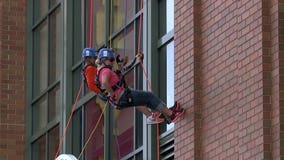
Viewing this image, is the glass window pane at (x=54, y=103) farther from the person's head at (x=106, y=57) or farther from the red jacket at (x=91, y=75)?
the person's head at (x=106, y=57)

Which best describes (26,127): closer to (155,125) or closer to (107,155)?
(107,155)

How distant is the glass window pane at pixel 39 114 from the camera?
23.3m

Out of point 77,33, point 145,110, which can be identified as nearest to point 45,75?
point 77,33

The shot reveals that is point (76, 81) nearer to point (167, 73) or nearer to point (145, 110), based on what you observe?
point (167, 73)

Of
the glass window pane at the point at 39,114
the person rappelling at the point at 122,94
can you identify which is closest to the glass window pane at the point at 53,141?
the glass window pane at the point at 39,114

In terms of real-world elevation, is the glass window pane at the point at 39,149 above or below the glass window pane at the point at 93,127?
above

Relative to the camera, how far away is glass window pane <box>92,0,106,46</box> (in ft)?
67.6

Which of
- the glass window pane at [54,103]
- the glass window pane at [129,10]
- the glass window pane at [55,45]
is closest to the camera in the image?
the glass window pane at [129,10]

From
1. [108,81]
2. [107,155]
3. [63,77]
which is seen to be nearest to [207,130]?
[108,81]

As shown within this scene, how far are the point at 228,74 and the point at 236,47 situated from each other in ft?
1.25

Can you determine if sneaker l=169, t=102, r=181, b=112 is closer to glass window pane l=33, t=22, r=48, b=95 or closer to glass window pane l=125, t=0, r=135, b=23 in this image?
glass window pane l=125, t=0, r=135, b=23

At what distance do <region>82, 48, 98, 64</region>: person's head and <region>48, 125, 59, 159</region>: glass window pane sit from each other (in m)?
5.81

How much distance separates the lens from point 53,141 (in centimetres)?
2248

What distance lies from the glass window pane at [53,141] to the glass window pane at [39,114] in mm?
660
